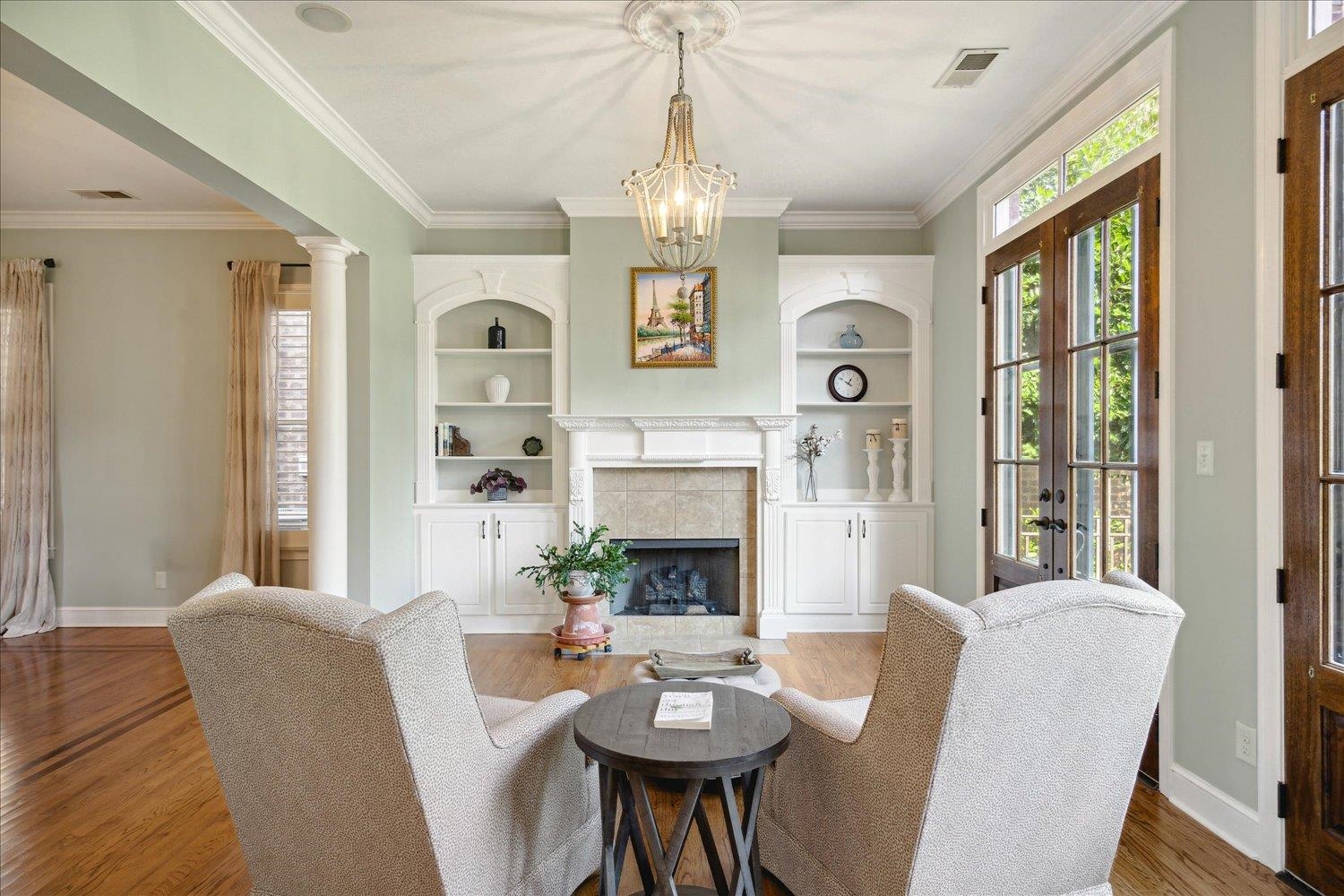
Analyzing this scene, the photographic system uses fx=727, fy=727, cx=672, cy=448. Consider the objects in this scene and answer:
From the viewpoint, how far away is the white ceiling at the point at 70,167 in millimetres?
3539

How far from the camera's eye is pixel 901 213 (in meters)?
5.14

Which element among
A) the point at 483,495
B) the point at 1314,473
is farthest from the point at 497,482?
the point at 1314,473

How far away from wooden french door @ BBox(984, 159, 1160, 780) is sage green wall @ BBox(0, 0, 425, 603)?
11.5 feet

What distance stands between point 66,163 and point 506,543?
11.1 feet

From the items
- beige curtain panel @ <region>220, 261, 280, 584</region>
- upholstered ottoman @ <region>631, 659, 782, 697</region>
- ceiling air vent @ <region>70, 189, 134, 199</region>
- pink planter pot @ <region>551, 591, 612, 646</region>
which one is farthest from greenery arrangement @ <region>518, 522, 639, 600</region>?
ceiling air vent @ <region>70, 189, 134, 199</region>

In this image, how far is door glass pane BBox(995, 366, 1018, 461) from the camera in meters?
3.78

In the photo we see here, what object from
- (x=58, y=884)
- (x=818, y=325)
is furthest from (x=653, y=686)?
(x=818, y=325)

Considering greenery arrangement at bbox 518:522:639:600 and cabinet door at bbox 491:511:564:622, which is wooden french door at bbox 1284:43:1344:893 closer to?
greenery arrangement at bbox 518:522:639:600

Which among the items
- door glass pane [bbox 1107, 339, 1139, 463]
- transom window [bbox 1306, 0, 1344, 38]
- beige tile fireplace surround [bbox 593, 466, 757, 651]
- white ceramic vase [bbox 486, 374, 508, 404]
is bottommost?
beige tile fireplace surround [bbox 593, 466, 757, 651]

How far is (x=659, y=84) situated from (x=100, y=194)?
3882 millimetres

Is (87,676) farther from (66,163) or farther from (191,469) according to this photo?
(66,163)

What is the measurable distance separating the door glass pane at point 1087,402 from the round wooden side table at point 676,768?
1.92m

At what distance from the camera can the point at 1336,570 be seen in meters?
1.97

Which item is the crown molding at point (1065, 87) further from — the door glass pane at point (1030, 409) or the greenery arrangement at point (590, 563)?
the greenery arrangement at point (590, 563)
